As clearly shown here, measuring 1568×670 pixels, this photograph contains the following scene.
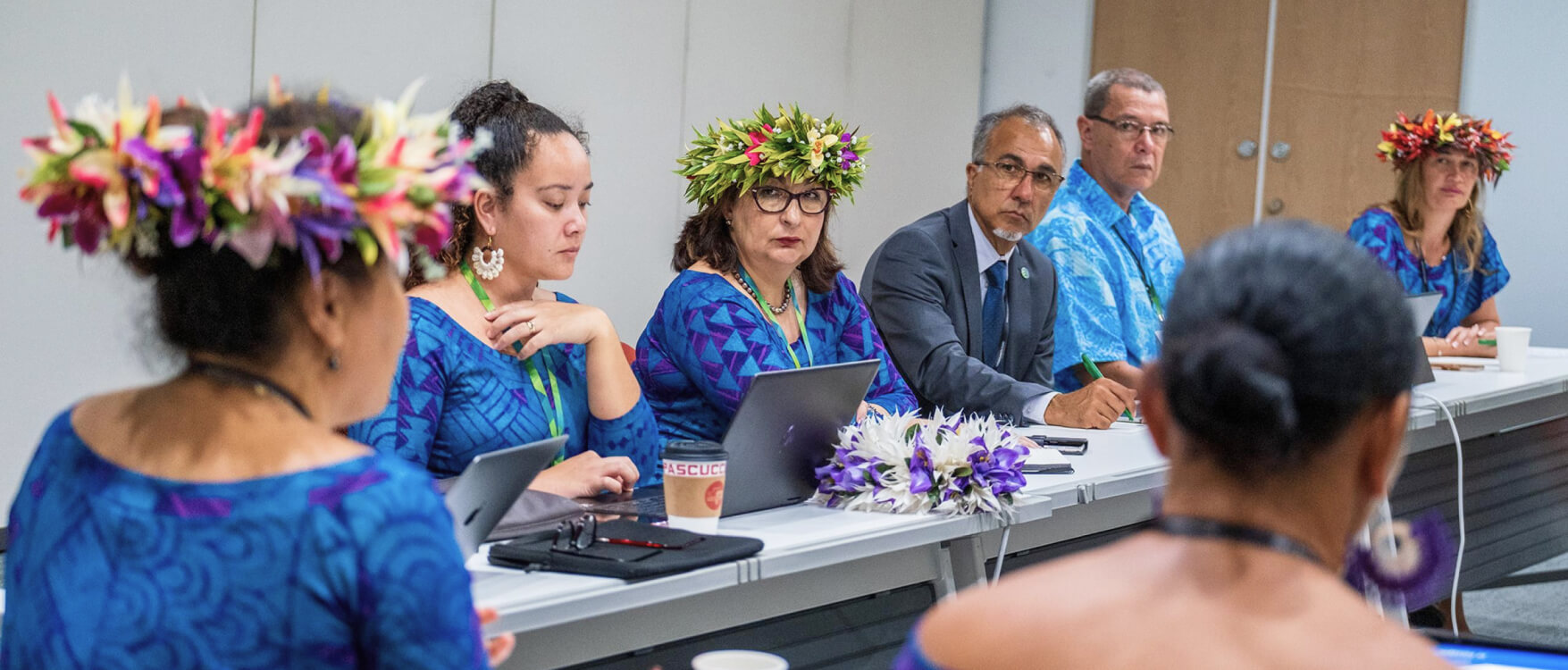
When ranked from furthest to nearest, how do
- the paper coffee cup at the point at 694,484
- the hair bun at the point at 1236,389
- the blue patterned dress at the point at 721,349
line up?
the blue patterned dress at the point at 721,349
the paper coffee cup at the point at 694,484
the hair bun at the point at 1236,389

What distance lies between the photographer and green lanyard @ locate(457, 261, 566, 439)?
215cm

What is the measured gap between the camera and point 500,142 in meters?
2.17

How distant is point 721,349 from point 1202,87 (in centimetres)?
409

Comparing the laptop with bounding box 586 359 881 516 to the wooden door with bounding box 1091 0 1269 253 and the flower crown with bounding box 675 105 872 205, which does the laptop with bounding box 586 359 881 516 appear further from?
the wooden door with bounding box 1091 0 1269 253

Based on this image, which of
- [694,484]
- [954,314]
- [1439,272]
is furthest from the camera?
[1439,272]

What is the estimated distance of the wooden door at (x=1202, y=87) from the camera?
5.79m

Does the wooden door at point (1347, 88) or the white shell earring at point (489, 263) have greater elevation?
the wooden door at point (1347, 88)

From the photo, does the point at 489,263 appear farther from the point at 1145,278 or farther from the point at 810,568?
the point at 1145,278

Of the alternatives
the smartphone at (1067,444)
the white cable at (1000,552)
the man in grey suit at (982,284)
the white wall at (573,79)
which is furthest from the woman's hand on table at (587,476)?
the man in grey suit at (982,284)

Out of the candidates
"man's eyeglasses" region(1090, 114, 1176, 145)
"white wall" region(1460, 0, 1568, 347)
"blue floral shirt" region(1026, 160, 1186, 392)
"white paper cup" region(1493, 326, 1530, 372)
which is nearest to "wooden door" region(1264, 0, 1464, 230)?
"white wall" region(1460, 0, 1568, 347)

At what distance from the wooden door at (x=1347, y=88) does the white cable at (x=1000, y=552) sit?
12.4ft

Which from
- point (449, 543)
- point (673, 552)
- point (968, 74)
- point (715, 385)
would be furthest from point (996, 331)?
point (968, 74)

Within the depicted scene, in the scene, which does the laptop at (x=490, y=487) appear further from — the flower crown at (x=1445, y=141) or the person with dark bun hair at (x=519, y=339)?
the flower crown at (x=1445, y=141)

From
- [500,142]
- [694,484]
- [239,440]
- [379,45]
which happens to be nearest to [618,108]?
[379,45]
